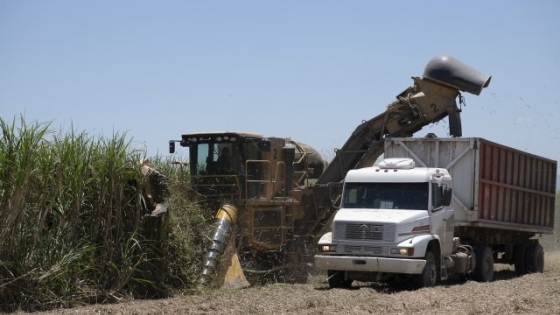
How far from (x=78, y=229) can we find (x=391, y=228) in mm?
6011

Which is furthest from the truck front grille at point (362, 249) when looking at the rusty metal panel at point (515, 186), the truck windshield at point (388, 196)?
the rusty metal panel at point (515, 186)

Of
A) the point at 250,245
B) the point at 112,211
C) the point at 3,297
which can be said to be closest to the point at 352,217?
the point at 250,245

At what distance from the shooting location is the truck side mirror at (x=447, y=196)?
17.7m

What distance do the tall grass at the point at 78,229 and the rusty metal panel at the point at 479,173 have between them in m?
6.41

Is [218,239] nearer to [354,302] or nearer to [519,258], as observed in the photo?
[354,302]

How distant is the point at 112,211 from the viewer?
14312mm

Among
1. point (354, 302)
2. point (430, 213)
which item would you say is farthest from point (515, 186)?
point (354, 302)

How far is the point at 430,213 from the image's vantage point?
17.0m

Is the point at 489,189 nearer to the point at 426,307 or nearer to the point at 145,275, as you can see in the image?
the point at 426,307

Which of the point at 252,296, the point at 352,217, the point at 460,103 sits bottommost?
the point at 252,296

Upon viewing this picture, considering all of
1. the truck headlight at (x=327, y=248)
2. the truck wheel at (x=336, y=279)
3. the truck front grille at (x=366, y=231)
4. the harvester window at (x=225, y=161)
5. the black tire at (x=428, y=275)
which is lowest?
the truck wheel at (x=336, y=279)

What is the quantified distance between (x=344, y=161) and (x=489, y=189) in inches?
152

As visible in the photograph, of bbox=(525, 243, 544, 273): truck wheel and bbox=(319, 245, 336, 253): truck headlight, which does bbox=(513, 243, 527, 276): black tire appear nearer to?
bbox=(525, 243, 544, 273): truck wheel

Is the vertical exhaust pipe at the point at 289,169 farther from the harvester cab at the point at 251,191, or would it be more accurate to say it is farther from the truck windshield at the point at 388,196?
the truck windshield at the point at 388,196
